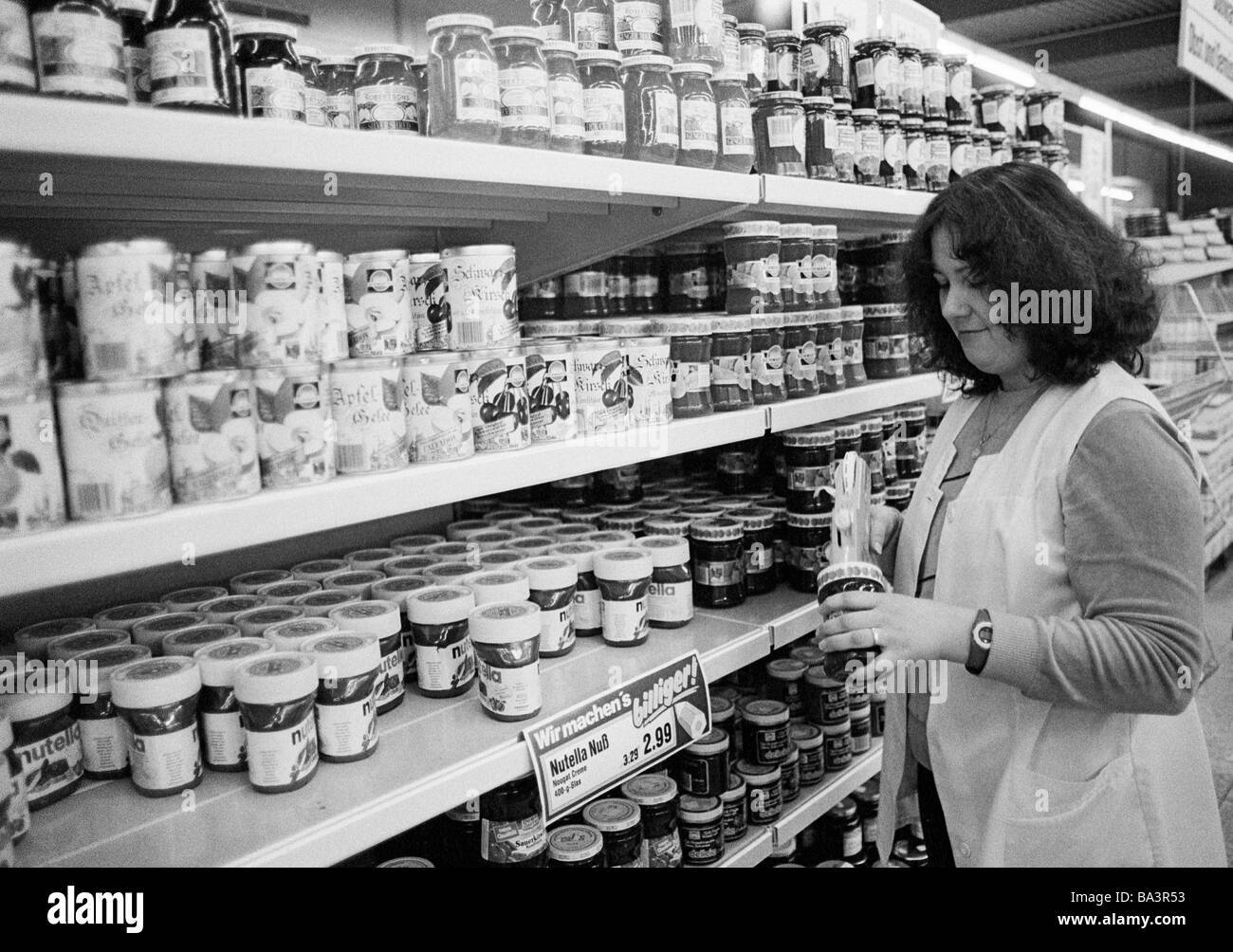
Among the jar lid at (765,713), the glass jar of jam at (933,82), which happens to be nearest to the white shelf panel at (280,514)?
the jar lid at (765,713)

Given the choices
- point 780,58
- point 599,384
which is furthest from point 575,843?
point 780,58

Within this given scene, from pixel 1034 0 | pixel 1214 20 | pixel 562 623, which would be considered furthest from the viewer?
pixel 1034 0

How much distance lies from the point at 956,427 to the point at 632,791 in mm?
991

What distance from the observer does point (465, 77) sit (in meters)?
1.38

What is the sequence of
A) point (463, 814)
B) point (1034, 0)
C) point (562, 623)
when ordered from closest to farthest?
point (463, 814), point (562, 623), point (1034, 0)

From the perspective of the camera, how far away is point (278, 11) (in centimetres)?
185

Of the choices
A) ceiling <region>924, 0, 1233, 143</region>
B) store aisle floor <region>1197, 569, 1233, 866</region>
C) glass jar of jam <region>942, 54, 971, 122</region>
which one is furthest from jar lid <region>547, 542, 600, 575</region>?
ceiling <region>924, 0, 1233, 143</region>

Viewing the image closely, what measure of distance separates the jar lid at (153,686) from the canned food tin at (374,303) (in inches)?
19.9

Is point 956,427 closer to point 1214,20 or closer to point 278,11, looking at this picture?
point 278,11

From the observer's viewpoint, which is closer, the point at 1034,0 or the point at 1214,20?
the point at 1214,20

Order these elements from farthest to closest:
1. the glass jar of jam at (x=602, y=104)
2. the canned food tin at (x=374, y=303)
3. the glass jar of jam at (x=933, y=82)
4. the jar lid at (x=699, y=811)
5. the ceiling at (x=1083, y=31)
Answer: the ceiling at (x=1083, y=31) → the glass jar of jam at (x=933, y=82) → the jar lid at (x=699, y=811) → the glass jar of jam at (x=602, y=104) → the canned food tin at (x=374, y=303)

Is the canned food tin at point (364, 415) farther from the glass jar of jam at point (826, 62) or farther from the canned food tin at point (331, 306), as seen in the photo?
the glass jar of jam at point (826, 62)

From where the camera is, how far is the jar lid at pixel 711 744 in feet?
6.60
